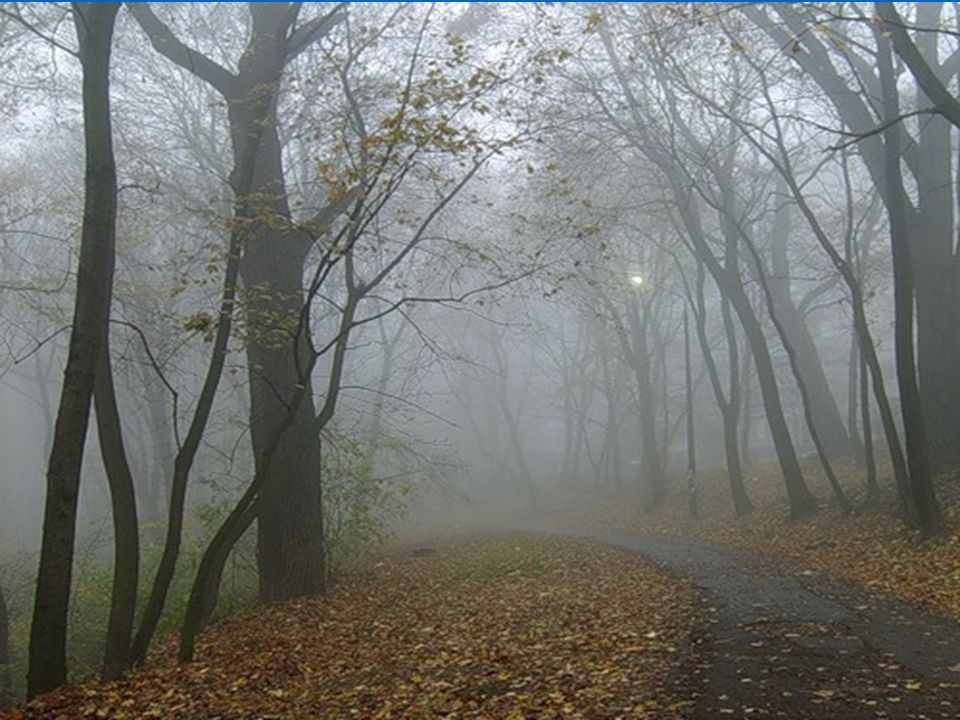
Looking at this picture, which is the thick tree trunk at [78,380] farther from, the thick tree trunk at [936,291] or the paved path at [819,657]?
the thick tree trunk at [936,291]

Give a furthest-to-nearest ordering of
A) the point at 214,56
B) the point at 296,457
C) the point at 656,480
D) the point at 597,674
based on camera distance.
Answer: the point at 656,480 → the point at 214,56 → the point at 296,457 → the point at 597,674

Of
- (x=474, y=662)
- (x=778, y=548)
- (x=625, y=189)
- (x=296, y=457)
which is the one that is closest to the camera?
(x=474, y=662)

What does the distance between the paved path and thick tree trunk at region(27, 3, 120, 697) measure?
5.41 meters

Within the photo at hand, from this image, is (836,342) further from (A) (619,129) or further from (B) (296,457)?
(B) (296,457)

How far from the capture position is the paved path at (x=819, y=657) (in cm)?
552

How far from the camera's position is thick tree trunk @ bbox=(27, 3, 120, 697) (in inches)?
299

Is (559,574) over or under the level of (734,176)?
under

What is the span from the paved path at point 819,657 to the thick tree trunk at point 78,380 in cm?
541

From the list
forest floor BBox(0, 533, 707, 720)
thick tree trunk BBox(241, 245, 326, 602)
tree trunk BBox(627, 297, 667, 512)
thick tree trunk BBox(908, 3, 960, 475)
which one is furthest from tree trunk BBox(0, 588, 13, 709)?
tree trunk BBox(627, 297, 667, 512)

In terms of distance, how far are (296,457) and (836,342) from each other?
136 feet

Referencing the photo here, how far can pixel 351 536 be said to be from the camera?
14781 millimetres

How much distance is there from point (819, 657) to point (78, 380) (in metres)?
6.65

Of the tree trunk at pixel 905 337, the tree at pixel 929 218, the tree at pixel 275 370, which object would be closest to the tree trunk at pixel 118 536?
the tree at pixel 275 370

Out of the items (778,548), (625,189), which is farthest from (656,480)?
(778,548)
